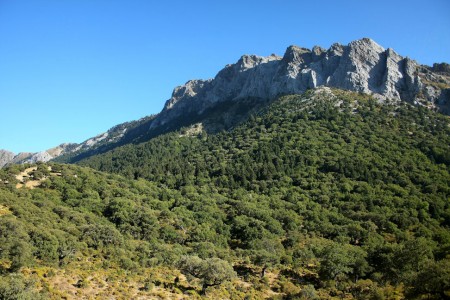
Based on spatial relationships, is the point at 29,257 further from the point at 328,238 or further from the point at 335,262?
the point at 328,238

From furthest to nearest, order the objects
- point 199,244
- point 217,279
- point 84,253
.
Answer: point 199,244
point 84,253
point 217,279

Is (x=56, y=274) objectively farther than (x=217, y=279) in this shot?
No

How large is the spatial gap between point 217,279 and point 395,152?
102800 mm

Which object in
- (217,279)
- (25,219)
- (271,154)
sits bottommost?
(217,279)

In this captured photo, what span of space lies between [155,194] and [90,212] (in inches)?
1127

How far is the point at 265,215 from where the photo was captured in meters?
97.9

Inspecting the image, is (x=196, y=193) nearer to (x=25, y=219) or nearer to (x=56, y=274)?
(x=25, y=219)

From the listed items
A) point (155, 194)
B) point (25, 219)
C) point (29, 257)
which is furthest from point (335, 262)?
point (155, 194)

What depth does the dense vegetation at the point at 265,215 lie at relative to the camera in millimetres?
56281

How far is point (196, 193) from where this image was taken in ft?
383

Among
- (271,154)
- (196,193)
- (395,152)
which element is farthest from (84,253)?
(395,152)

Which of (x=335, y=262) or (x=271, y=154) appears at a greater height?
(x=271, y=154)

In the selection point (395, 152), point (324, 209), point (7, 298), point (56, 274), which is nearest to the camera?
point (7, 298)

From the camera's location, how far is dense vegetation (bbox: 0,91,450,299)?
5628cm
